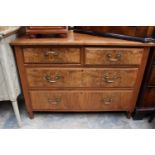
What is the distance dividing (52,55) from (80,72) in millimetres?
240

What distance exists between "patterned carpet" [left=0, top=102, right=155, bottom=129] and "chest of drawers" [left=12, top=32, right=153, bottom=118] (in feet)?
0.36

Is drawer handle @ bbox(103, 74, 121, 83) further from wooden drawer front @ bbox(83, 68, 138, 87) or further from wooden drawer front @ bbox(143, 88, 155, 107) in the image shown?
wooden drawer front @ bbox(143, 88, 155, 107)

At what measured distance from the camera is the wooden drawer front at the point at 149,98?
1252 millimetres

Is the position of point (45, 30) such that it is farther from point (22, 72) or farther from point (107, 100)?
point (107, 100)

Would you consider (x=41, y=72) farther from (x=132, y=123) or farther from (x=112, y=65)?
(x=132, y=123)

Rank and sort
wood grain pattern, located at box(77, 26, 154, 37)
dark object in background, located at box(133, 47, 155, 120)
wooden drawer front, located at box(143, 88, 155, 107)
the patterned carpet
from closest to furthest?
wood grain pattern, located at box(77, 26, 154, 37)
dark object in background, located at box(133, 47, 155, 120)
wooden drawer front, located at box(143, 88, 155, 107)
the patterned carpet

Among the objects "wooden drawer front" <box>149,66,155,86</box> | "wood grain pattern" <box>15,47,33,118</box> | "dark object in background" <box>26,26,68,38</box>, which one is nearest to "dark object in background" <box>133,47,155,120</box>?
"wooden drawer front" <box>149,66,155,86</box>

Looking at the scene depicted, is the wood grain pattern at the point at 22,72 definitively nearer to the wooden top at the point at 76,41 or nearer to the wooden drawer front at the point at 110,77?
the wooden top at the point at 76,41

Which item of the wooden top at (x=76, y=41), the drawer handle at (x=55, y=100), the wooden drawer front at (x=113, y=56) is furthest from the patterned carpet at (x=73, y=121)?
the wooden top at (x=76, y=41)

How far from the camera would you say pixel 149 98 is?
1294 millimetres

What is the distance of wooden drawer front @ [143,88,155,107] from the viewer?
125 centimetres

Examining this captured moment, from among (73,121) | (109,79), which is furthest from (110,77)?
(73,121)

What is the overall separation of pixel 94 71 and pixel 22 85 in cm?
57
